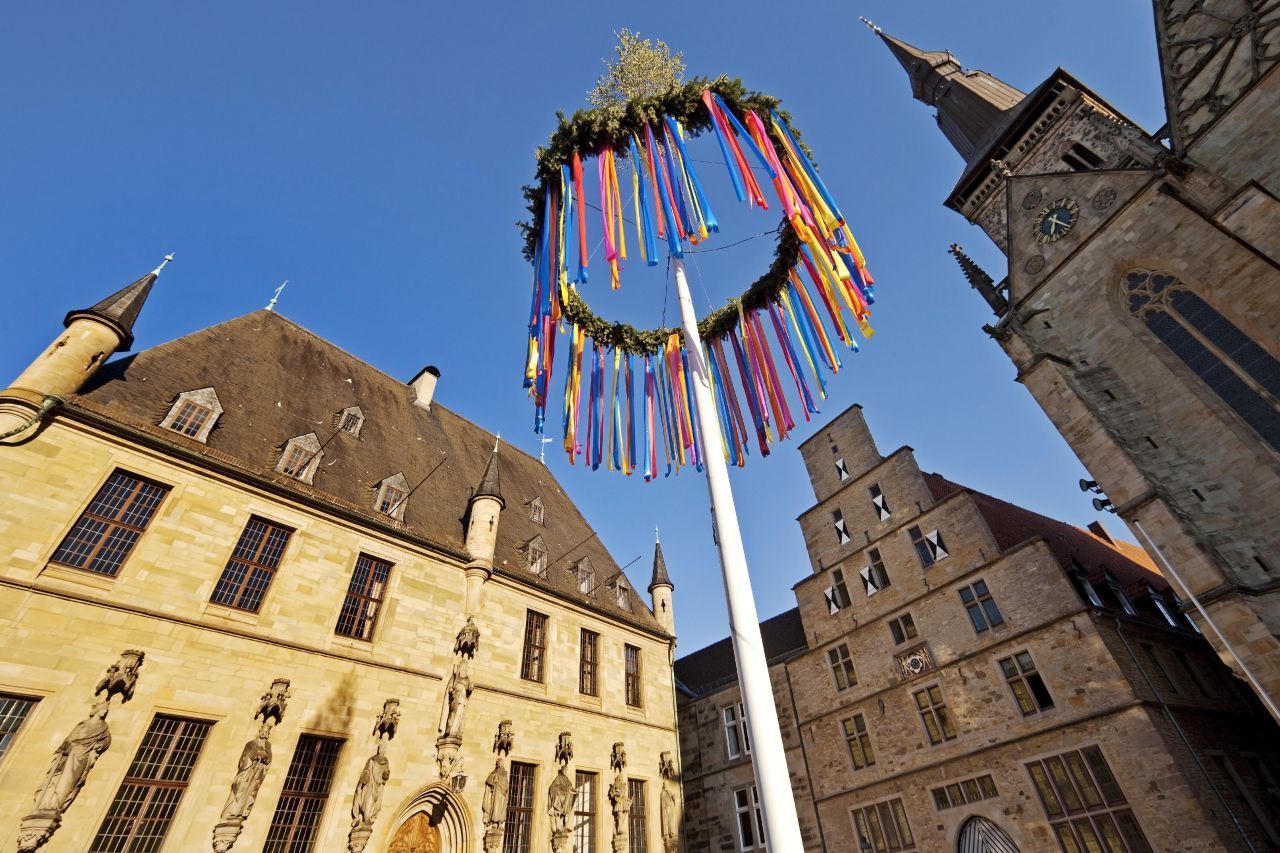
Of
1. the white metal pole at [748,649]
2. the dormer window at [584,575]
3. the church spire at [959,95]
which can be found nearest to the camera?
the white metal pole at [748,649]

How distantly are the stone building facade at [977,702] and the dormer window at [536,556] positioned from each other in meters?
9.36

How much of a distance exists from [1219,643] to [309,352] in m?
25.5

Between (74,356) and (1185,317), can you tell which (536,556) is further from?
(1185,317)

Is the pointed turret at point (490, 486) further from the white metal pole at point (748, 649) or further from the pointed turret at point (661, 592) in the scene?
the white metal pole at point (748, 649)

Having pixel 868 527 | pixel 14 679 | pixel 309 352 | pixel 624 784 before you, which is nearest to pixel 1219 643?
pixel 868 527

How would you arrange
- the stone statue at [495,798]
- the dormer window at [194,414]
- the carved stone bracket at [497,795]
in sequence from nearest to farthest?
the dormer window at [194,414] → the carved stone bracket at [497,795] → the stone statue at [495,798]

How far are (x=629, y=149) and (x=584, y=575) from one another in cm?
1626

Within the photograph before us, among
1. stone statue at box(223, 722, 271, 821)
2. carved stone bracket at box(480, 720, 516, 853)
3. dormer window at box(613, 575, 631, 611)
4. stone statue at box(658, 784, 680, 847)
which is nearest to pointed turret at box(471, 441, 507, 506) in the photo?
dormer window at box(613, 575, 631, 611)

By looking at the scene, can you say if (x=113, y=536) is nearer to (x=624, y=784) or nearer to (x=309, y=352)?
(x=309, y=352)

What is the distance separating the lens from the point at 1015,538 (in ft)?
65.8

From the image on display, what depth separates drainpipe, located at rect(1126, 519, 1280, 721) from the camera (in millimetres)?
10656

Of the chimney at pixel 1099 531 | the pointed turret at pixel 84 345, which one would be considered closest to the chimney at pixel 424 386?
the pointed turret at pixel 84 345

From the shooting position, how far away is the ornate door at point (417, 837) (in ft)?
42.4

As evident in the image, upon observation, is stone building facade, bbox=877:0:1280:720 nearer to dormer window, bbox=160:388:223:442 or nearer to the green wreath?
the green wreath
